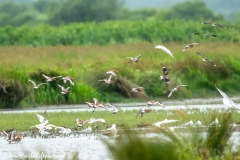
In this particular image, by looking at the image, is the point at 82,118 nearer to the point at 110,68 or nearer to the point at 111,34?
the point at 110,68

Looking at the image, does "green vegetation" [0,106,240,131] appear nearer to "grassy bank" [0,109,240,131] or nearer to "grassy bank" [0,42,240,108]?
"grassy bank" [0,109,240,131]

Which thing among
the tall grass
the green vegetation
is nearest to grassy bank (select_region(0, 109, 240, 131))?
the green vegetation


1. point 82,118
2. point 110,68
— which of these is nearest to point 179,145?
point 82,118

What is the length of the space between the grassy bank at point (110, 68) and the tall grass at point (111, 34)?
308 centimetres

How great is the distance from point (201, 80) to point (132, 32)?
10.7 metres

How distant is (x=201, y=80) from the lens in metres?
24.3

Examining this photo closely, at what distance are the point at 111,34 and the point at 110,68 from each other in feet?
35.5

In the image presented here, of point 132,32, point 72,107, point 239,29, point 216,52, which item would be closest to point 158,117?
point 72,107

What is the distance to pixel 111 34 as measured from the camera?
34156mm

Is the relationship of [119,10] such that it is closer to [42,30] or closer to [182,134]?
[42,30]

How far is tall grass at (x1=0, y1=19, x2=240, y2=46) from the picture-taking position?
109ft

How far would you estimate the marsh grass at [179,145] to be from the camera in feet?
27.7

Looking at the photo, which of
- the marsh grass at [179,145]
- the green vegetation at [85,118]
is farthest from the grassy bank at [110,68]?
the marsh grass at [179,145]

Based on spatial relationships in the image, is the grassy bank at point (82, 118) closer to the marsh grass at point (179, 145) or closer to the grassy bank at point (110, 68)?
the grassy bank at point (110, 68)
